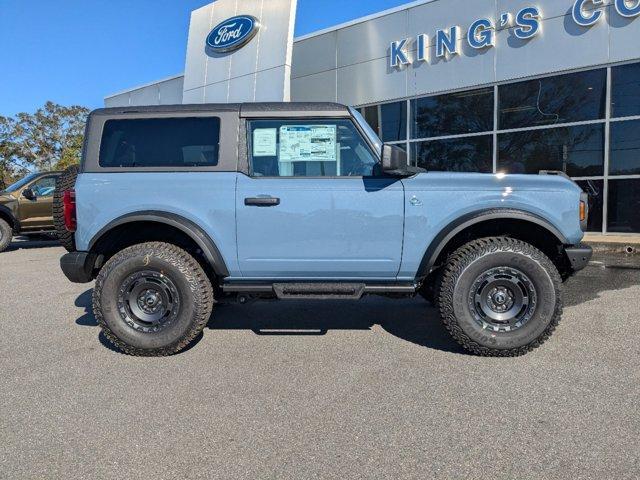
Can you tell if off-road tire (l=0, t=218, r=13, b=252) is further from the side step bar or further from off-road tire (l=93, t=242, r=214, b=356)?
the side step bar

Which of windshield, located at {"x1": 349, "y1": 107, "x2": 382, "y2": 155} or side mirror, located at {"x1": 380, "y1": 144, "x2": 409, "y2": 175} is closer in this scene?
side mirror, located at {"x1": 380, "y1": 144, "x2": 409, "y2": 175}

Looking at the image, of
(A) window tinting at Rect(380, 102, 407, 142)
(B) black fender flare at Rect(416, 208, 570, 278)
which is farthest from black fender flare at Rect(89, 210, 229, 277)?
(A) window tinting at Rect(380, 102, 407, 142)

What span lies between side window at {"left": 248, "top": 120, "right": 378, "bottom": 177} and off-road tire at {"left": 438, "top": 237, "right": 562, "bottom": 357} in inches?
46.8

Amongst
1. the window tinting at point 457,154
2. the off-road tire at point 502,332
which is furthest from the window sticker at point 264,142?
the window tinting at point 457,154

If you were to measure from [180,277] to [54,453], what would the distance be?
154 centimetres

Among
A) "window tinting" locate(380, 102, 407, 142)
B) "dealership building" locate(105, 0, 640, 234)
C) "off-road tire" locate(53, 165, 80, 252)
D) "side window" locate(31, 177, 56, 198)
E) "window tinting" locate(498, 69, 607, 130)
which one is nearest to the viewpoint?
"off-road tire" locate(53, 165, 80, 252)

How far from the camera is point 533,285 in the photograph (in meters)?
3.60

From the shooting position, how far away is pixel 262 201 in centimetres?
366

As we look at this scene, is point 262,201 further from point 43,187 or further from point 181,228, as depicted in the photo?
point 43,187

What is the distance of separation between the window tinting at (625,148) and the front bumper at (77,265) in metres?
10.1

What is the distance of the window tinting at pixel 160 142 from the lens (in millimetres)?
3828

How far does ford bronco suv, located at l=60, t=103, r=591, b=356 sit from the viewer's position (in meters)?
3.63

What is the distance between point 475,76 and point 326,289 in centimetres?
907

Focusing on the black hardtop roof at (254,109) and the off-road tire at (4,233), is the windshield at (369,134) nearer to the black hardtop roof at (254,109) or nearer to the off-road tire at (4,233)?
the black hardtop roof at (254,109)
